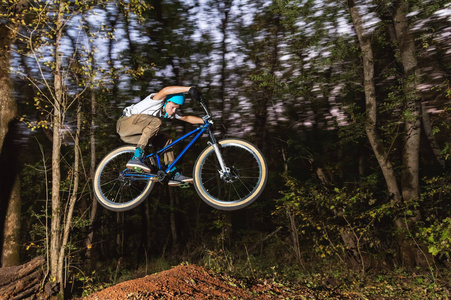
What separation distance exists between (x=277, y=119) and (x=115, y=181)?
301 inches

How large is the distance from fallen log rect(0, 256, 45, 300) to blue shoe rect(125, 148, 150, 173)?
132 inches

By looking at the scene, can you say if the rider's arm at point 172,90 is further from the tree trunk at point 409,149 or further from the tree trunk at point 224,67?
the tree trunk at point 224,67

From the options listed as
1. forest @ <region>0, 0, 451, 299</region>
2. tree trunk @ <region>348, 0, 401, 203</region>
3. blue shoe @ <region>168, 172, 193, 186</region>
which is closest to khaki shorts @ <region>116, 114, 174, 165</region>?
blue shoe @ <region>168, 172, 193, 186</region>

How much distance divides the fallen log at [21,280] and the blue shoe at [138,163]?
3.34 m

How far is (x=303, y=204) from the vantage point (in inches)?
304

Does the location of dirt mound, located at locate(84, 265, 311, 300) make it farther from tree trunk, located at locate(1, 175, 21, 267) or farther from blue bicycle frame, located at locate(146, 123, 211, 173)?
tree trunk, located at locate(1, 175, 21, 267)

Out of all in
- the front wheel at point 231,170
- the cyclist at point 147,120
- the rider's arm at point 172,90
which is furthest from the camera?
the cyclist at point 147,120

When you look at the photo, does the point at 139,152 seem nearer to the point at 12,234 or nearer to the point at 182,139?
the point at 182,139

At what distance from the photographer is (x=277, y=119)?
11070 millimetres

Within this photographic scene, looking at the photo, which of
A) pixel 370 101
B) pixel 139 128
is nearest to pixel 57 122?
pixel 139 128

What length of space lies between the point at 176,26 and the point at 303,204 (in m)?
7.35

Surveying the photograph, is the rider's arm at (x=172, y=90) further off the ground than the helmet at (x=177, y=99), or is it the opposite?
the rider's arm at (x=172, y=90)

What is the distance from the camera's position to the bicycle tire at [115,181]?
13.3 ft

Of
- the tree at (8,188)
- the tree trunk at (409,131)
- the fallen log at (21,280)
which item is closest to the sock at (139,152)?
the fallen log at (21,280)
